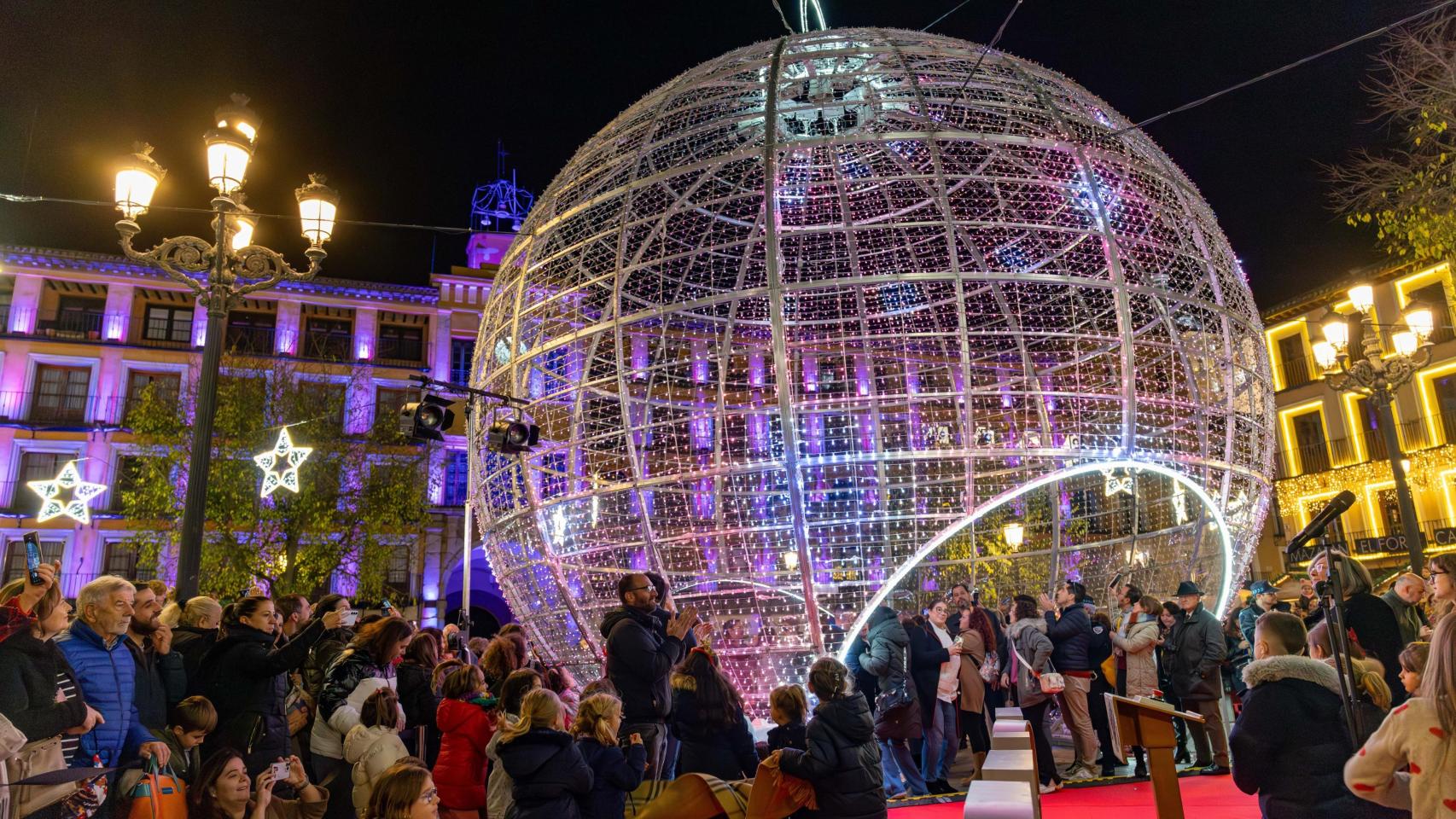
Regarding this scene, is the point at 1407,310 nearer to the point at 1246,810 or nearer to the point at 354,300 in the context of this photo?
the point at 1246,810

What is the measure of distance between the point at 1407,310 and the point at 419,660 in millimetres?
11554

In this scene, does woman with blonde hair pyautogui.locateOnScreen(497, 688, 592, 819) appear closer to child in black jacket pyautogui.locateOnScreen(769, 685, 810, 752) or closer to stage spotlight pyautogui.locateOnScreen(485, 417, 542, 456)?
child in black jacket pyautogui.locateOnScreen(769, 685, 810, 752)

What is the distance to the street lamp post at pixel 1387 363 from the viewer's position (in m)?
10.7

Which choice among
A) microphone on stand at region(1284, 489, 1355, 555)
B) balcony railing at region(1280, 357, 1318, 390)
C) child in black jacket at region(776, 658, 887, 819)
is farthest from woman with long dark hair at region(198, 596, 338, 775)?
balcony railing at region(1280, 357, 1318, 390)

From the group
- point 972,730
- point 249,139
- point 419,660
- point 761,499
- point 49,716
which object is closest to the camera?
point 49,716

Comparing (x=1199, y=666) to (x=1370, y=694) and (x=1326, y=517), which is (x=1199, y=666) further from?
(x=1326, y=517)

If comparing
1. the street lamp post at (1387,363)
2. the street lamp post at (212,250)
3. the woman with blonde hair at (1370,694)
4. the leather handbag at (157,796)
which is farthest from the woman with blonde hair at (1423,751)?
the street lamp post at (1387,363)

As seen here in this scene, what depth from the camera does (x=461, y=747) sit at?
5.00 meters

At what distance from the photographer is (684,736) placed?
17.6 ft

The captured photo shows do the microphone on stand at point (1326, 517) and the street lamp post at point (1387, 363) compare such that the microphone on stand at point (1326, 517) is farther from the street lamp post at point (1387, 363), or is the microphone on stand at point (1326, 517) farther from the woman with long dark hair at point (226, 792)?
the street lamp post at point (1387, 363)

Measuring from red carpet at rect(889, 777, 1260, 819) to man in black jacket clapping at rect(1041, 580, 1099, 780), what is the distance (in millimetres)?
623

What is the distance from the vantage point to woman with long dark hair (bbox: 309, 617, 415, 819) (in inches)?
195

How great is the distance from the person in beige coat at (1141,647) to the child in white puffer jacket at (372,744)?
18.7ft

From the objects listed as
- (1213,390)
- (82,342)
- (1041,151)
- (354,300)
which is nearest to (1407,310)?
(1213,390)
